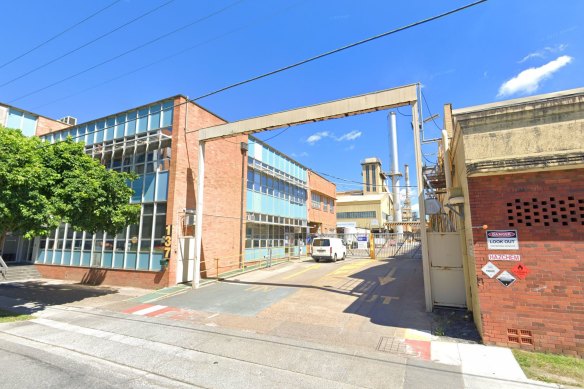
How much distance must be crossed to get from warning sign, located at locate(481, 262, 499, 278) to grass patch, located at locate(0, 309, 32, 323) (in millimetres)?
13555

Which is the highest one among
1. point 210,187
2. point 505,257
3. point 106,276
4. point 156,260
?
point 210,187

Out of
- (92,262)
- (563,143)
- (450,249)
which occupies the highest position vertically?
(563,143)

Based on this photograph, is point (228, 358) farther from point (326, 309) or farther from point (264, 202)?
point (264, 202)

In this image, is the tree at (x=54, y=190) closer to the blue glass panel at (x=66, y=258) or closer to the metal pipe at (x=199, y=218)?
the metal pipe at (x=199, y=218)

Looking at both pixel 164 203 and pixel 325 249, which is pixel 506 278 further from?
pixel 325 249

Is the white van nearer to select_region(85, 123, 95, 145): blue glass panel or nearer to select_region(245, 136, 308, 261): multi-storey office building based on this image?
select_region(245, 136, 308, 261): multi-storey office building

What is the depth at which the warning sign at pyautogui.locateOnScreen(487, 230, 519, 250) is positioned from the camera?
260 inches

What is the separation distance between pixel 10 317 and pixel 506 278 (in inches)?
568

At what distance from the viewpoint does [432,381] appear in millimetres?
5191

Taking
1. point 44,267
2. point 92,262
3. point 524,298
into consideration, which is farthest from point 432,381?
point 44,267

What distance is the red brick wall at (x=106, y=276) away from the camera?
14.4 m

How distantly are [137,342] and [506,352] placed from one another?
8348 mm

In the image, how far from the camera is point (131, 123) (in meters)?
17.0

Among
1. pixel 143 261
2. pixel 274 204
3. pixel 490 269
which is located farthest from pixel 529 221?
pixel 274 204
